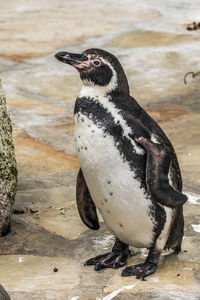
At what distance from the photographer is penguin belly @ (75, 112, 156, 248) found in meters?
3.21

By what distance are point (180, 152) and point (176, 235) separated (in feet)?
5.75

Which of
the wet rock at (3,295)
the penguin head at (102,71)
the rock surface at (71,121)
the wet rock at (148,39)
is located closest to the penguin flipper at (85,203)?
the rock surface at (71,121)

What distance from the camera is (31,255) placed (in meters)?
3.67

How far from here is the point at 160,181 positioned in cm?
311

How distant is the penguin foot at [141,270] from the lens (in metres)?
3.32

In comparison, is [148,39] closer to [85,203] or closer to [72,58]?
[85,203]

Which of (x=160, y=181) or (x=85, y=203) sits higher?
(x=160, y=181)

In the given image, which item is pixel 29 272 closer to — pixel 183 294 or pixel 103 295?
pixel 103 295

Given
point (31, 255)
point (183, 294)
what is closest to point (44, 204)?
point (31, 255)

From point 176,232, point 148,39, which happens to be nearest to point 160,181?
point 176,232

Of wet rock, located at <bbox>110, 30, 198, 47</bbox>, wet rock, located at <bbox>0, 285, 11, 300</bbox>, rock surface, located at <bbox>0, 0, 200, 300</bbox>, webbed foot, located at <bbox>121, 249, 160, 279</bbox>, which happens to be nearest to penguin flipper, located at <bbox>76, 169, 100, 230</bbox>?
rock surface, located at <bbox>0, 0, 200, 300</bbox>

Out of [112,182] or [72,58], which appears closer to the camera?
[112,182]

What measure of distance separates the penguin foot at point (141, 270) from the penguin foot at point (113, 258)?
0.11 m

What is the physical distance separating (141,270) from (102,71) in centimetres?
92
